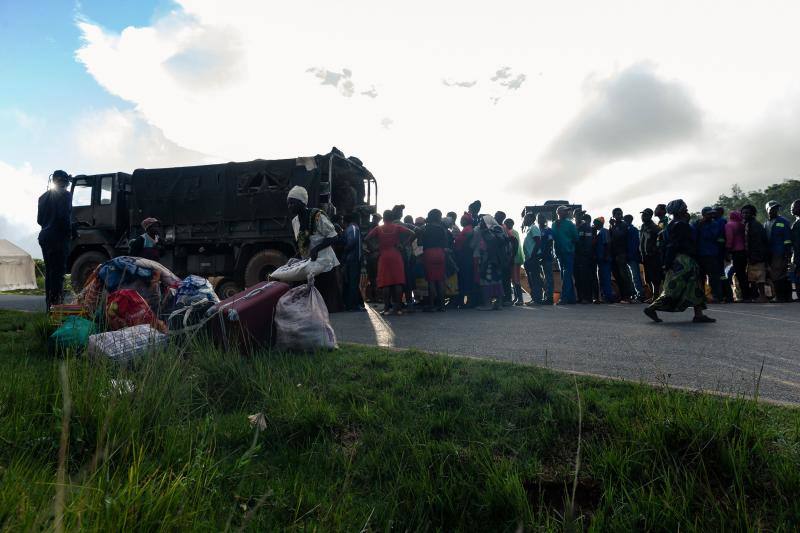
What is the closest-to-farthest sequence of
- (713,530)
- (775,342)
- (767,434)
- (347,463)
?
1. (713,530)
2. (767,434)
3. (347,463)
4. (775,342)

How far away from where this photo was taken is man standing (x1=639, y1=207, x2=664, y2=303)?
1110 centimetres

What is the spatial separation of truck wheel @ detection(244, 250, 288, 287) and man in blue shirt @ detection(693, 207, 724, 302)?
8521 mm

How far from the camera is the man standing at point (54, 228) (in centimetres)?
778

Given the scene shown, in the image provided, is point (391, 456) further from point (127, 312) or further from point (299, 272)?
point (127, 312)

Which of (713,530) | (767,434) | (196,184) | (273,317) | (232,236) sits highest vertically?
(196,184)

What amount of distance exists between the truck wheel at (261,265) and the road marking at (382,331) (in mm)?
2921

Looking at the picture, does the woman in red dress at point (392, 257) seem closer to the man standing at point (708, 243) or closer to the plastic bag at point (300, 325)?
the plastic bag at point (300, 325)

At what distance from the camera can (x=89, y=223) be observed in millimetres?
12281

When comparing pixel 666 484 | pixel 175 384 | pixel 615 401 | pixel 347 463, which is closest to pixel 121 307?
pixel 175 384

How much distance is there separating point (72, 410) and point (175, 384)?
523 mm

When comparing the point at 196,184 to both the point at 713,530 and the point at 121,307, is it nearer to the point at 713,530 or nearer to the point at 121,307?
the point at 121,307

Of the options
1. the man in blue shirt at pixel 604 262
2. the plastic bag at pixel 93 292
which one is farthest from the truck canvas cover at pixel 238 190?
the plastic bag at pixel 93 292

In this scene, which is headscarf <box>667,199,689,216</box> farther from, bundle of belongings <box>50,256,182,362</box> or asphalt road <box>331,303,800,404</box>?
bundle of belongings <box>50,256,182,362</box>

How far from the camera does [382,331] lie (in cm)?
685
